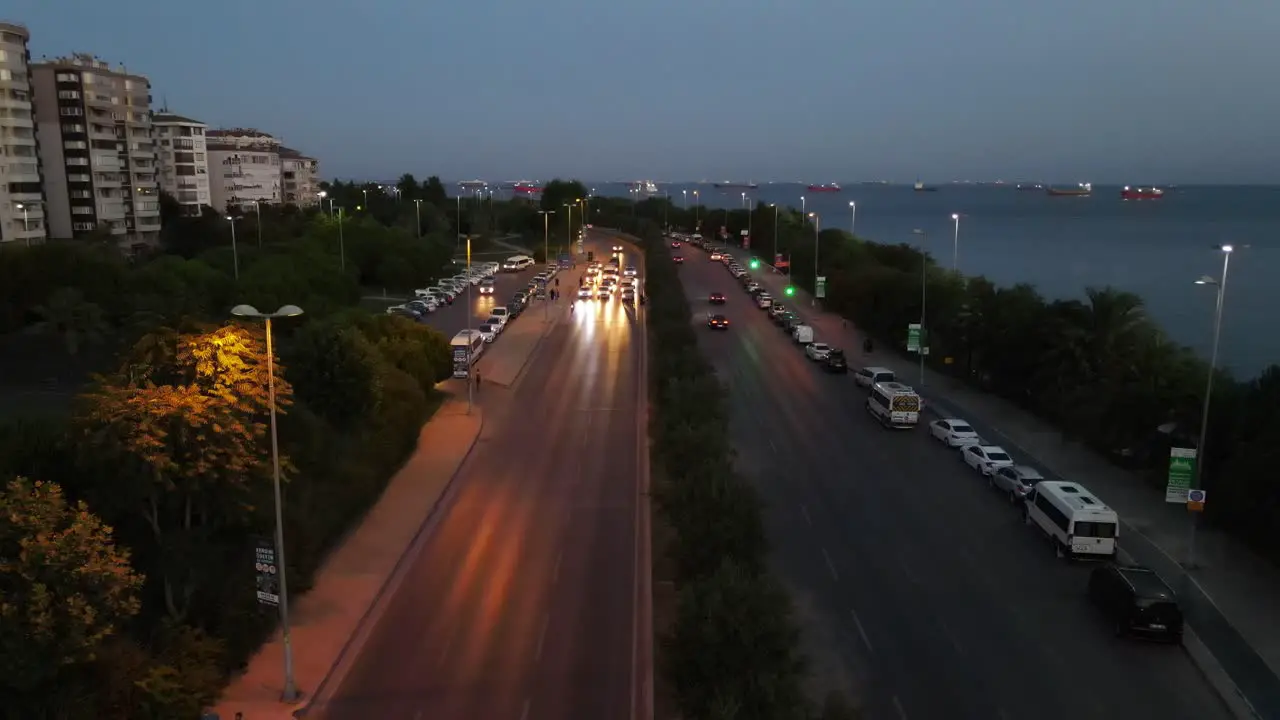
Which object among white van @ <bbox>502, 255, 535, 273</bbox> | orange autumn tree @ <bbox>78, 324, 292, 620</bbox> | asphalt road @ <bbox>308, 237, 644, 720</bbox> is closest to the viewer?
orange autumn tree @ <bbox>78, 324, 292, 620</bbox>

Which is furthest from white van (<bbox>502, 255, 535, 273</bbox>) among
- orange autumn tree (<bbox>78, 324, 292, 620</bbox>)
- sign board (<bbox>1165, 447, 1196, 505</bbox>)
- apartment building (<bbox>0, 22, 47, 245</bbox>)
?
sign board (<bbox>1165, 447, 1196, 505</bbox>)

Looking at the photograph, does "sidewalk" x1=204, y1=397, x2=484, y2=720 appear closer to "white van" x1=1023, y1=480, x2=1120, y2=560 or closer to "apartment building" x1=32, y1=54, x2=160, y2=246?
"white van" x1=1023, y1=480, x2=1120, y2=560

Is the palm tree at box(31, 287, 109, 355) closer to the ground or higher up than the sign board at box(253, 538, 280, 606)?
higher up

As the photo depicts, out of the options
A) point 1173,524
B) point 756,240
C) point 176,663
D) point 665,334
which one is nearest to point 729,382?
point 665,334

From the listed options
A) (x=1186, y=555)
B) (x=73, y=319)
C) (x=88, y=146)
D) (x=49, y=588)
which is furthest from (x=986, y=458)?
(x=88, y=146)

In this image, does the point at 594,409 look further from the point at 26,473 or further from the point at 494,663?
the point at 26,473

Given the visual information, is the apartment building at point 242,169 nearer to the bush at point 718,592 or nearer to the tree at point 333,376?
the tree at point 333,376
